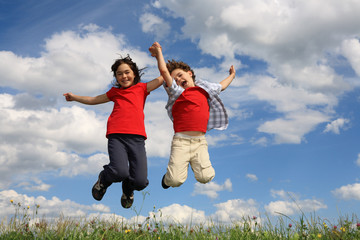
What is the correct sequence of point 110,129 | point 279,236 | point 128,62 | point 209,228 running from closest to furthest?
point 279,236 < point 209,228 < point 110,129 < point 128,62

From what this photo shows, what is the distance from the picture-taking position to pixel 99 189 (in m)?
6.79

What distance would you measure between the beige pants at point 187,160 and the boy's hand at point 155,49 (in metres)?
1.55

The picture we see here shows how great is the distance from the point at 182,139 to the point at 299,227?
8.33 feet

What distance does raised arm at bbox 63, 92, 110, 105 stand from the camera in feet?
23.9

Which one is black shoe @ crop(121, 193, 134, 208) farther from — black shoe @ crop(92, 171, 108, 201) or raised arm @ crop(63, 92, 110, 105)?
raised arm @ crop(63, 92, 110, 105)

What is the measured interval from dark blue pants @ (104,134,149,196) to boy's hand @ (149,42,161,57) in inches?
60.4

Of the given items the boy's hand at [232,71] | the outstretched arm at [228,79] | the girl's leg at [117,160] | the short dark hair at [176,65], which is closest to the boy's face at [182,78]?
the short dark hair at [176,65]

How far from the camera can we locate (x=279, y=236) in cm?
503

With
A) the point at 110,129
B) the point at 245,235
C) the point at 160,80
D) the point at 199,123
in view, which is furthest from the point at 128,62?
the point at 245,235

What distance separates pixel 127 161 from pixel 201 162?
1372 millimetres

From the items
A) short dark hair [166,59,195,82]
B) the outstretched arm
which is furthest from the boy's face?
the outstretched arm

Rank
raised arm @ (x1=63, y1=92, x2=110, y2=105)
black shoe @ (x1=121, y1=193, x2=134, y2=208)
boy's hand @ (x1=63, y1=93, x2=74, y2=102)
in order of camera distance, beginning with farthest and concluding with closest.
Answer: boy's hand @ (x1=63, y1=93, x2=74, y2=102), raised arm @ (x1=63, y1=92, x2=110, y2=105), black shoe @ (x1=121, y1=193, x2=134, y2=208)

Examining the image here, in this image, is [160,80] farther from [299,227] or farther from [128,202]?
[299,227]

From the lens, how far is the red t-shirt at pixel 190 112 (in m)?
6.63
